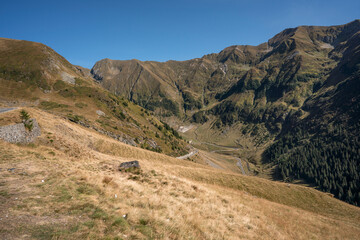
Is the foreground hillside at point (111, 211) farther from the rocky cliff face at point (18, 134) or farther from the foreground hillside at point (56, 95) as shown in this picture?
the foreground hillside at point (56, 95)

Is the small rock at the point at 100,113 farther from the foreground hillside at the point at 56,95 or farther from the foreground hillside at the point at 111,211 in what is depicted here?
the foreground hillside at the point at 111,211

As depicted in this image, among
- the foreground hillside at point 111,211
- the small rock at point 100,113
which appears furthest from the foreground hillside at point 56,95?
the foreground hillside at point 111,211

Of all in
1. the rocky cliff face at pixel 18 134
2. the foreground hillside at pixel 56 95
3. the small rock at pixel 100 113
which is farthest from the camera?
the small rock at pixel 100 113

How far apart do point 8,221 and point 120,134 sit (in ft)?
255

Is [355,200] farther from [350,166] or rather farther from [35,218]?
[35,218]

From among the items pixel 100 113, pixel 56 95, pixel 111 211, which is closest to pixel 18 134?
pixel 111 211

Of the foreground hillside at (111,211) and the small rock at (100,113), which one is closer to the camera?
the foreground hillside at (111,211)

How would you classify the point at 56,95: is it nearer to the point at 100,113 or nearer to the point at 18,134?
the point at 100,113

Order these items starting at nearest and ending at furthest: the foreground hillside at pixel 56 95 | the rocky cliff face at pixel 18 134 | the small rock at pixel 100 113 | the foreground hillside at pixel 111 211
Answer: the foreground hillside at pixel 111 211
the rocky cliff face at pixel 18 134
the foreground hillside at pixel 56 95
the small rock at pixel 100 113

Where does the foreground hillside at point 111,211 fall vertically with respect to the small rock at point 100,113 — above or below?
below

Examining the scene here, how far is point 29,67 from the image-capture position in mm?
106938

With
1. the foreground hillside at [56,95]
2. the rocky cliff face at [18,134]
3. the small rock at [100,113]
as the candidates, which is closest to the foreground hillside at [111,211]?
the rocky cliff face at [18,134]

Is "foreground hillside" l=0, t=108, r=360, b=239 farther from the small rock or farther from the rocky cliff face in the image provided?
the small rock

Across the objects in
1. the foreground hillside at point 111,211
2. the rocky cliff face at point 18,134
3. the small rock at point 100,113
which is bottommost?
the foreground hillside at point 111,211
